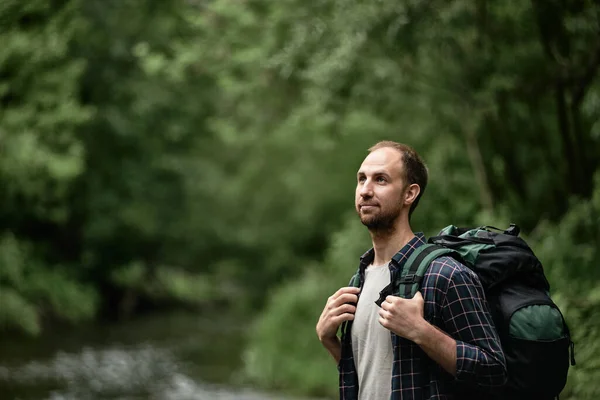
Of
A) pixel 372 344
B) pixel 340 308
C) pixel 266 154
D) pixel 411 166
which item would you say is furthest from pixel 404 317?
pixel 266 154

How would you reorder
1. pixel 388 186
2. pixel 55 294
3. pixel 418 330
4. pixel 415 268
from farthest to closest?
pixel 55 294 < pixel 388 186 < pixel 415 268 < pixel 418 330

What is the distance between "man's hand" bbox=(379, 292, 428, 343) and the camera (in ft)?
9.64

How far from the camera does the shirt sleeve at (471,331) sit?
2.92 metres

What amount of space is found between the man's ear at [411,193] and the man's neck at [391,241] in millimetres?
102

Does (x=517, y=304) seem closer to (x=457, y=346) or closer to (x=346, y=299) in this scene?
(x=457, y=346)

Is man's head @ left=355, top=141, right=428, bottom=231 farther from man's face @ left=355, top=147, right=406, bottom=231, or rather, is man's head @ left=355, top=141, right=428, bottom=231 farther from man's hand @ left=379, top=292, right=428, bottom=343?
man's hand @ left=379, top=292, right=428, bottom=343

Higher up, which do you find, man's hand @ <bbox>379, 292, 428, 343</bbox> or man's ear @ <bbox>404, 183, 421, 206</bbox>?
man's ear @ <bbox>404, 183, 421, 206</bbox>

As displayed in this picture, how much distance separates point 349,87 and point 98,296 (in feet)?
66.3

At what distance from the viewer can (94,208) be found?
26.2 meters

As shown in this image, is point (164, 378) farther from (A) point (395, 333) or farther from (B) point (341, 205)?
(A) point (395, 333)

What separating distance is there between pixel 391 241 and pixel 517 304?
53 cm

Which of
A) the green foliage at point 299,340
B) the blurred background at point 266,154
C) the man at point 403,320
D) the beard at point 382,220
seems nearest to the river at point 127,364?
the blurred background at point 266,154

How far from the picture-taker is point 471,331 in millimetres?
2967

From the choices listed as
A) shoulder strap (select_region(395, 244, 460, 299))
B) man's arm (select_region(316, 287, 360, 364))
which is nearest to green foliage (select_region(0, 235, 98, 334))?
man's arm (select_region(316, 287, 360, 364))
